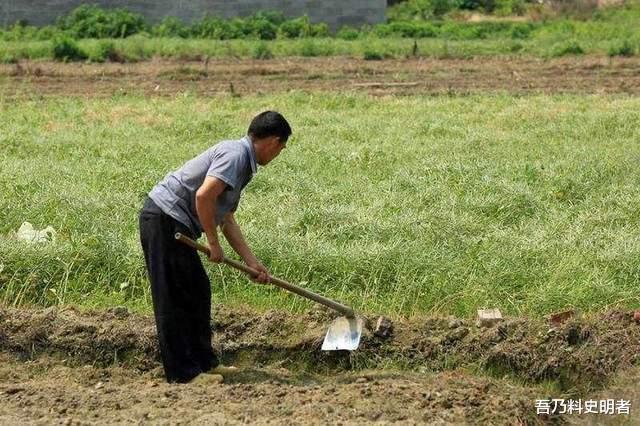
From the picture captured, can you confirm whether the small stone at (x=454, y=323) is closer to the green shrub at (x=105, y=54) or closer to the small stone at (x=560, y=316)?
the small stone at (x=560, y=316)

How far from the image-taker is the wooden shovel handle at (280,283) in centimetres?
589

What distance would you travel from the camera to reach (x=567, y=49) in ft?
76.7

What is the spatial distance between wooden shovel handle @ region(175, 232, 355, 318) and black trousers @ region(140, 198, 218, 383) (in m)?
0.13

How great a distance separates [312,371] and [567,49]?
17.8m

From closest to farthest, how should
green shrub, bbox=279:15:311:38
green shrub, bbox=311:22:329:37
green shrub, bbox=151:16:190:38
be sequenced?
green shrub, bbox=151:16:190:38 → green shrub, bbox=279:15:311:38 → green shrub, bbox=311:22:329:37

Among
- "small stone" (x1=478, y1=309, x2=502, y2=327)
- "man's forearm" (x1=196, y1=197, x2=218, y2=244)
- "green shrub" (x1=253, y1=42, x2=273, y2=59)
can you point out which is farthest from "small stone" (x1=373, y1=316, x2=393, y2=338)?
"green shrub" (x1=253, y1=42, x2=273, y2=59)

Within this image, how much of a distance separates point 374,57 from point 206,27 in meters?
5.23

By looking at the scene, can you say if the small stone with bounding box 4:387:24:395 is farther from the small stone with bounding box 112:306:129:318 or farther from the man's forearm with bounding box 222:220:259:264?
the man's forearm with bounding box 222:220:259:264

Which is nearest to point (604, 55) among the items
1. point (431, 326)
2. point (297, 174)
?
point (297, 174)

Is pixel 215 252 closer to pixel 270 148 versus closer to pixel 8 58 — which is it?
pixel 270 148

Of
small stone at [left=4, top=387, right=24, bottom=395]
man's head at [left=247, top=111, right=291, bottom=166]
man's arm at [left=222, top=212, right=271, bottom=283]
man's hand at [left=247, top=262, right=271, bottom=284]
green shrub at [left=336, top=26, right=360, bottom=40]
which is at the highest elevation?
man's head at [left=247, top=111, right=291, bottom=166]

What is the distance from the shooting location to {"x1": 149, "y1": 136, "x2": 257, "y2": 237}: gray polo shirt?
577cm

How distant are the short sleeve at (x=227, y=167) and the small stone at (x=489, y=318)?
6.04 feet

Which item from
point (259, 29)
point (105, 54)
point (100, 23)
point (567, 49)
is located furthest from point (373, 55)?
point (100, 23)
